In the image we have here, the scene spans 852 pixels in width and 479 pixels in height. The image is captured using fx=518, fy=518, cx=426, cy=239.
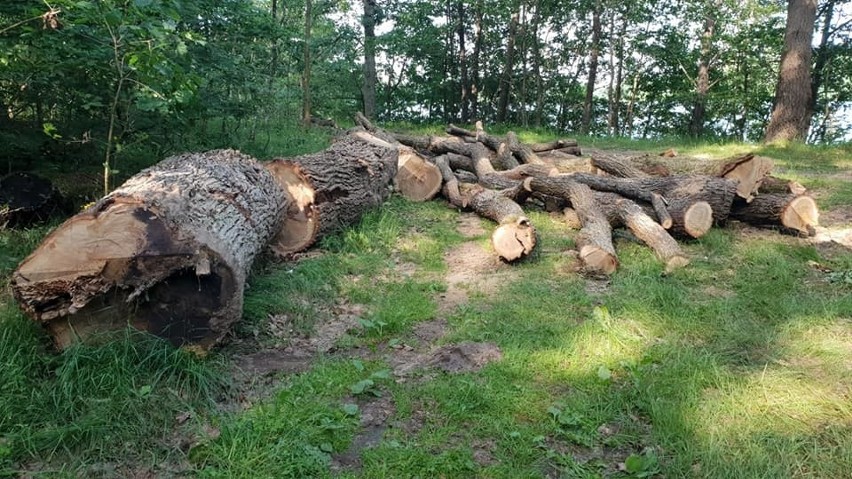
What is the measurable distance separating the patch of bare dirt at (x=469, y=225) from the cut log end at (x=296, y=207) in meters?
1.81

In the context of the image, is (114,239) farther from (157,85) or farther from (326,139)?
(326,139)

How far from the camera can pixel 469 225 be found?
6.44 metres

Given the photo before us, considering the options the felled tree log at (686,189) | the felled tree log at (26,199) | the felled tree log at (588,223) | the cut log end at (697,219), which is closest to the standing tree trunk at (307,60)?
the felled tree log at (26,199)

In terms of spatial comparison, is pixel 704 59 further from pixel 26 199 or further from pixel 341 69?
pixel 26 199

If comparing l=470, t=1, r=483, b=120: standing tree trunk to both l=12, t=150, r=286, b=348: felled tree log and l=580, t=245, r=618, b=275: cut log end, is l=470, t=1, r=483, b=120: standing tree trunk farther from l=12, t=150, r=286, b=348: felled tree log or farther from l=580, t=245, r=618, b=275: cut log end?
l=12, t=150, r=286, b=348: felled tree log

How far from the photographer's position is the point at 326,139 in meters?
9.91

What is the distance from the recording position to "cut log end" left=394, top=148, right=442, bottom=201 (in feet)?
24.1

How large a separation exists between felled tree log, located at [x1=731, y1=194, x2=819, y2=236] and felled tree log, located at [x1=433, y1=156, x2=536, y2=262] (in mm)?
2639

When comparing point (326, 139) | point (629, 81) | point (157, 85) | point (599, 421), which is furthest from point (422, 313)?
point (629, 81)

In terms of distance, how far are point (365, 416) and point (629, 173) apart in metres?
5.67

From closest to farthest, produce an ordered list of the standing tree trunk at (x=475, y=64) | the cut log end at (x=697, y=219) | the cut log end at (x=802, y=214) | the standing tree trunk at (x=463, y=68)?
1. the cut log end at (x=697, y=219)
2. the cut log end at (x=802, y=214)
3. the standing tree trunk at (x=475, y=64)
4. the standing tree trunk at (x=463, y=68)

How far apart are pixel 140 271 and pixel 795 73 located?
12.4m

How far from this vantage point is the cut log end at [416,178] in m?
7.35

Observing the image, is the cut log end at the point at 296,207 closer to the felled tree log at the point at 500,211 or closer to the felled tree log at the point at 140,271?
the felled tree log at the point at 140,271
